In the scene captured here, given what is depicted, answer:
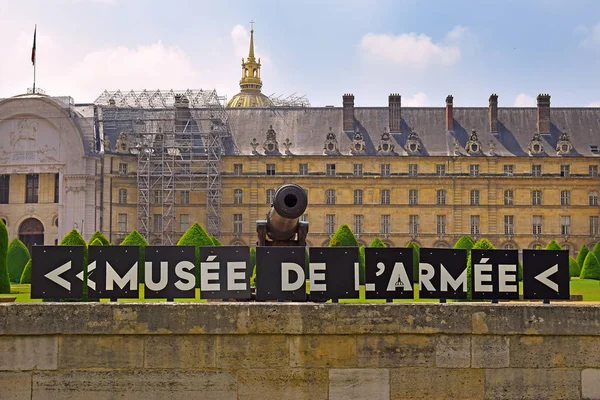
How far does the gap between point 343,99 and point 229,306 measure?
50.7m

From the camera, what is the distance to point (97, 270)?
10688 millimetres

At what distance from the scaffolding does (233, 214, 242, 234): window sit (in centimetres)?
111

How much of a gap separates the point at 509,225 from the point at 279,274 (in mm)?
48386

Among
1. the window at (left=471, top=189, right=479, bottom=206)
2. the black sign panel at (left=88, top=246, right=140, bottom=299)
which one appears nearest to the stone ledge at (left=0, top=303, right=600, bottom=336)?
the black sign panel at (left=88, top=246, right=140, bottom=299)

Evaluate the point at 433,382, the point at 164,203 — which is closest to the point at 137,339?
the point at 433,382

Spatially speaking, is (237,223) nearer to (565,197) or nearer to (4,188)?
(4,188)

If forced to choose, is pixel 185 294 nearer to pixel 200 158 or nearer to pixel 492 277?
pixel 492 277

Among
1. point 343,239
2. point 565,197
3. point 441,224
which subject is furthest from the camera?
point 565,197

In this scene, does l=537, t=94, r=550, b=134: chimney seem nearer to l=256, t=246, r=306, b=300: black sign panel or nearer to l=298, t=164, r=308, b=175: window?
l=298, t=164, r=308, b=175: window

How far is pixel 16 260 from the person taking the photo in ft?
119

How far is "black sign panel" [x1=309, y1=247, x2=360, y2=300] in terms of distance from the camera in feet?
34.4

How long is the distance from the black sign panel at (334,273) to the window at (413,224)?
46489 millimetres

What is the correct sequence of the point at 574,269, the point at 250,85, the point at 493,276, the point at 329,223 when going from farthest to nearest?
1. the point at 250,85
2. the point at 329,223
3. the point at 574,269
4. the point at 493,276

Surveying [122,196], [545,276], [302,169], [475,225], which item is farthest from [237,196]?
[545,276]
